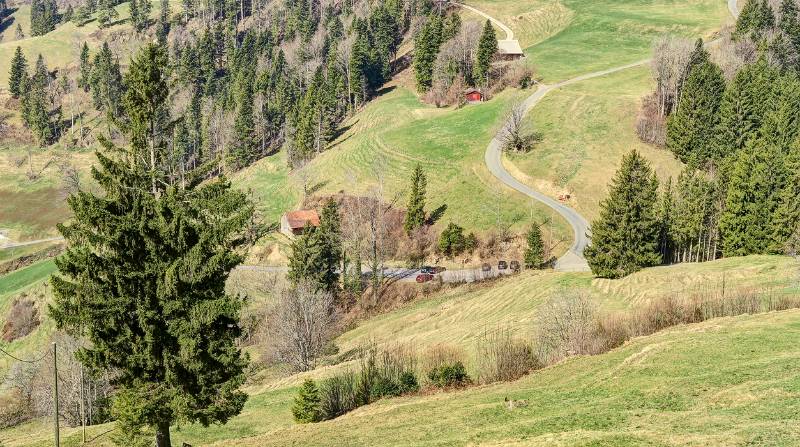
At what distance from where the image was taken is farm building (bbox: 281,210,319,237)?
10031 cm

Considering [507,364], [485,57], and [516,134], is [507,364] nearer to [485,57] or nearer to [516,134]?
[516,134]

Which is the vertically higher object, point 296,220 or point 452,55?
point 452,55

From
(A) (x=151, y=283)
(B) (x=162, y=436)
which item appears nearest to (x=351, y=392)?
(B) (x=162, y=436)

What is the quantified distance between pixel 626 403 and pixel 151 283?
790 inches

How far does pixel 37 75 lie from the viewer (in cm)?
18862

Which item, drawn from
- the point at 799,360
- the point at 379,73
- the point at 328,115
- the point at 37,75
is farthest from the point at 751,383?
the point at 37,75

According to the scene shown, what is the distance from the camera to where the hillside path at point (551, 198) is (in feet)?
263

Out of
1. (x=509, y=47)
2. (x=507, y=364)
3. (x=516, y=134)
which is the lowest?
(x=516, y=134)

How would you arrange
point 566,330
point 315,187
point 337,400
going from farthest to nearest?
point 315,187
point 566,330
point 337,400

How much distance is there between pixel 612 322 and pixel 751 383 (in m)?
15.1

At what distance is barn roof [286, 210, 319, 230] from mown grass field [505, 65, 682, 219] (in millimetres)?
33950

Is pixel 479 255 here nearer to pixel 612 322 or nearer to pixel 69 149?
pixel 612 322

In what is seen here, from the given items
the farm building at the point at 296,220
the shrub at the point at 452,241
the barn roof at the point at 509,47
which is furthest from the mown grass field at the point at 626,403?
the barn roof at the point at 509,47

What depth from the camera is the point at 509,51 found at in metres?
148
